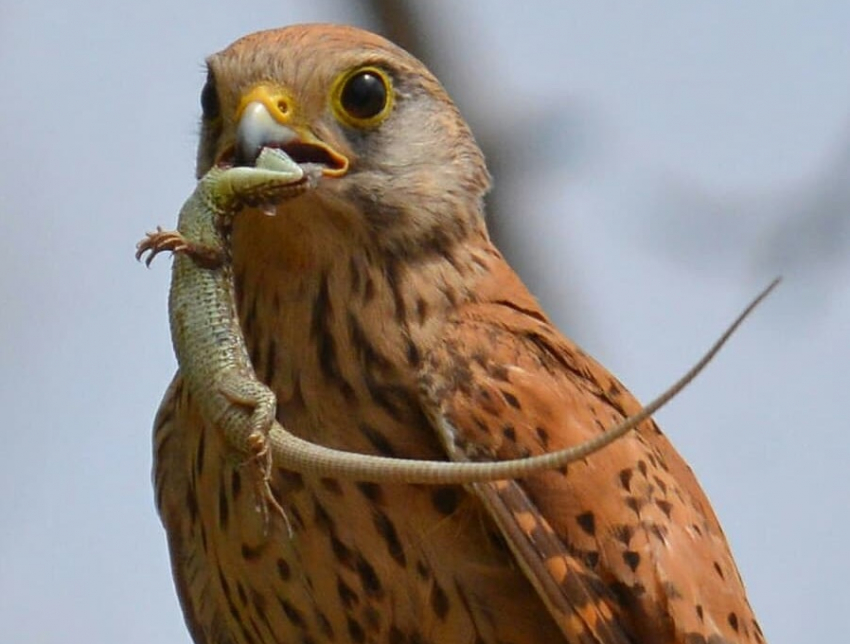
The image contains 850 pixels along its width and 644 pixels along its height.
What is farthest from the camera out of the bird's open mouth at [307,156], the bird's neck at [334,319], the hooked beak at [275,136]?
the bird's neck at [334,319]

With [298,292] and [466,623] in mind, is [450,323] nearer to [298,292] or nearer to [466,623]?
[298,292]

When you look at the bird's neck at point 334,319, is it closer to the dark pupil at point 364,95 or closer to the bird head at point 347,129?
the bird head at point 347,129

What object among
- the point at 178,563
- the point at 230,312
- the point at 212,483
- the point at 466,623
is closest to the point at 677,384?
the point at 230,312

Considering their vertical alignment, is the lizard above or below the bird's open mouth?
below

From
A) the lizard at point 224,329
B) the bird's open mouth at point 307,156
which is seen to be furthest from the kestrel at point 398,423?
the lizard at point 224,329

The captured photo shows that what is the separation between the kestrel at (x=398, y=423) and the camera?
3.74 m

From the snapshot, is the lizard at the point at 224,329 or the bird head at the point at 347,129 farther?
the bird head at the point at 347,129

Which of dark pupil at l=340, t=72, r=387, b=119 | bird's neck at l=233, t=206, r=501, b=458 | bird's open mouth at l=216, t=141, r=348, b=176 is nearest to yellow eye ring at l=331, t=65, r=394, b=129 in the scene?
dark pupil at l=340, t=72, r=387, b=119

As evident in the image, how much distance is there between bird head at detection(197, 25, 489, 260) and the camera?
379 centimetres

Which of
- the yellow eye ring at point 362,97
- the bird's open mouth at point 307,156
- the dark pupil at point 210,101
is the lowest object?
the dark pupil at point 210,101

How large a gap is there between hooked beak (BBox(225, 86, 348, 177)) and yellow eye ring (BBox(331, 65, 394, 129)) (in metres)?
0.11

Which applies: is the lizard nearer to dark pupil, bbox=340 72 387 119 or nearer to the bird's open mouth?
the bird's open mouth

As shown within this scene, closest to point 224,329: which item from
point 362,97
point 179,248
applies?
point 179,248

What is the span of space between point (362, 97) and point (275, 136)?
41 cm
